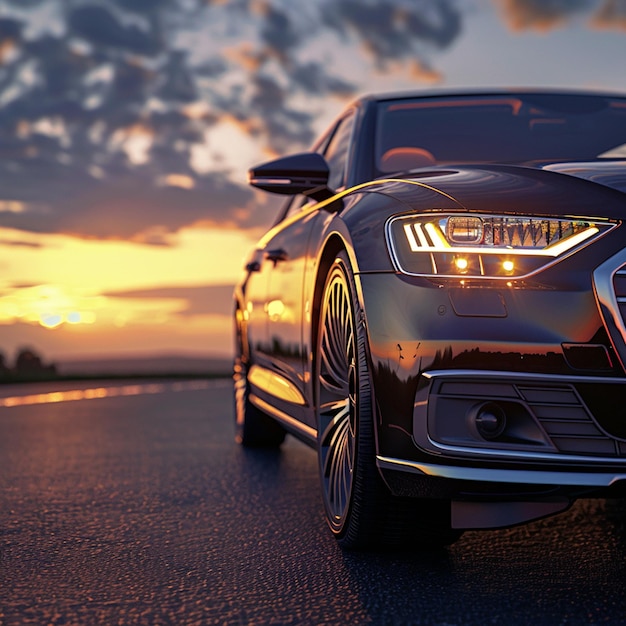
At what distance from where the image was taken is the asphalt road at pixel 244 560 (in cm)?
292

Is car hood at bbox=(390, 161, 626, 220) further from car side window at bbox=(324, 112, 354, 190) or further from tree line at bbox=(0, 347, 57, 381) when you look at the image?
tree line at bbox=(0, 347, 57, 381)

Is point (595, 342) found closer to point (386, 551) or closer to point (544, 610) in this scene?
point (544, 610)

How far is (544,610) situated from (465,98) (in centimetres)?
299

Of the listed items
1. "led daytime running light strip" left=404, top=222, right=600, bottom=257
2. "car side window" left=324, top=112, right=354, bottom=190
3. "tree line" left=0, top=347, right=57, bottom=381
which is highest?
"car side window" left=324, top=112, right=354, bottom=190

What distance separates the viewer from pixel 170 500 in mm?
4734

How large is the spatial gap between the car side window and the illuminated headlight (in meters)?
1.46

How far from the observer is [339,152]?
512 centimetres

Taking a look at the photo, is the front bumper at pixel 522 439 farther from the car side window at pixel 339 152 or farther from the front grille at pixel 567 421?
the car side window at pixel 339 152

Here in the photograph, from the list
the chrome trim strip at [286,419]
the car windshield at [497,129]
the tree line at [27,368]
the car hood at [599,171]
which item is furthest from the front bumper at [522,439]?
the tree line at [27,368]

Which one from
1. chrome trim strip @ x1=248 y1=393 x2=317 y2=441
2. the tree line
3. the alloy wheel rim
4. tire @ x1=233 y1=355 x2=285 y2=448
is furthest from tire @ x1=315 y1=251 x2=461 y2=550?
the tree line

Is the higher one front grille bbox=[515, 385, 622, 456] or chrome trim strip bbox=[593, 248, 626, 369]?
chrome trim strip bbox=[593, 248, 626, 369]

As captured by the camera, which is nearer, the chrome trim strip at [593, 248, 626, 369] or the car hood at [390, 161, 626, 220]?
the chrome trim strip at [593, 248, 626, 369]

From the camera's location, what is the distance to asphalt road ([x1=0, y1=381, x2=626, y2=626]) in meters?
2.92

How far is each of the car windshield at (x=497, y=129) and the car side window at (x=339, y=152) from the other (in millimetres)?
184
